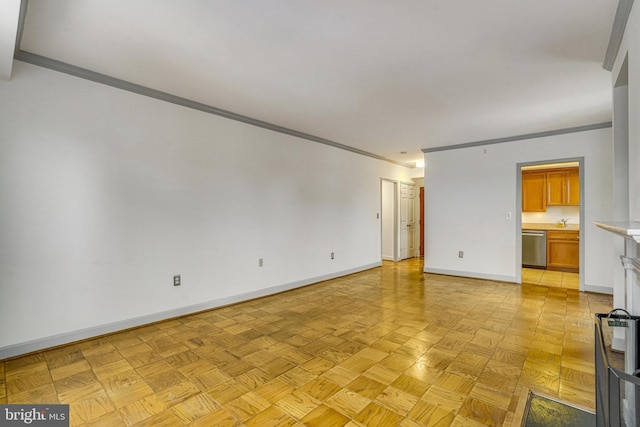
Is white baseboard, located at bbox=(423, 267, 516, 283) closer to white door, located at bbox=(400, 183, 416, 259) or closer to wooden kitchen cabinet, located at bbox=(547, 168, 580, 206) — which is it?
white door, located at bbox=(400, 183, 416, 259)

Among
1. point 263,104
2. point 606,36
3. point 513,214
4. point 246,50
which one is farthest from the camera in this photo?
point 513,214

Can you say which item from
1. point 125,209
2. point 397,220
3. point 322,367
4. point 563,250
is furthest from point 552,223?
point 125,209

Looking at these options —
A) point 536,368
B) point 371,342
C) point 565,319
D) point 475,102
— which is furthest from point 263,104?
point 565,319

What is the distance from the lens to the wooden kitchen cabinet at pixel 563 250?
235 inches

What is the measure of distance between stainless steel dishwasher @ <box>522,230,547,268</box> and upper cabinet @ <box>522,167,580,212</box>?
61 centimetres

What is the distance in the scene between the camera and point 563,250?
611 cm

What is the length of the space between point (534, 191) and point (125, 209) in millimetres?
7550

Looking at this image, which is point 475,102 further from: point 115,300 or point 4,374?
point 4,374

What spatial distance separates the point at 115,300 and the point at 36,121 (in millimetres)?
1738

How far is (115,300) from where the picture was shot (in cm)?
297

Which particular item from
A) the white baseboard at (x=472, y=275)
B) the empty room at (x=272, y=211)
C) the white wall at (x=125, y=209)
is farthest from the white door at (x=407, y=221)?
the white wall at (x=125, y=209)

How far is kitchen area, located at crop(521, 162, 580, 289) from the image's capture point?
6.02m

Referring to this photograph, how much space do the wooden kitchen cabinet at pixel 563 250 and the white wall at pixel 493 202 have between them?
69.6 inches

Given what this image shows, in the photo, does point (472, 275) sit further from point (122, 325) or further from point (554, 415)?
point (122, 325)
